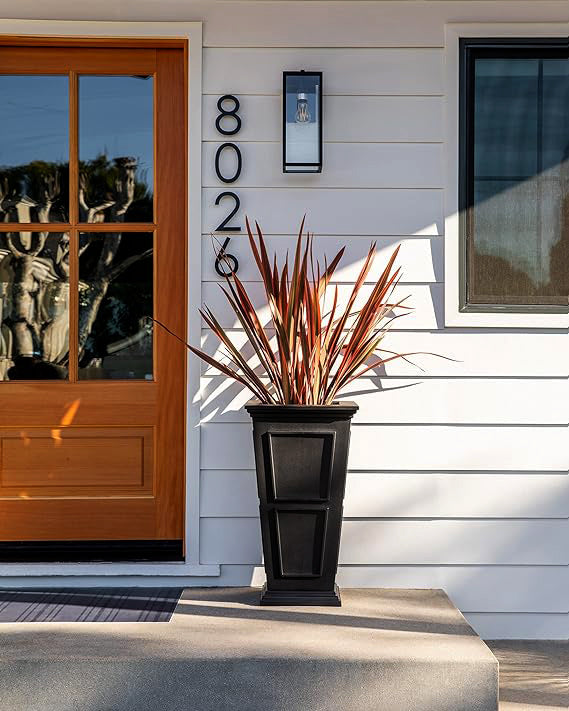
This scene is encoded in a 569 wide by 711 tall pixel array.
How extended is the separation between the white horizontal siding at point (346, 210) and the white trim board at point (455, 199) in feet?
0.19

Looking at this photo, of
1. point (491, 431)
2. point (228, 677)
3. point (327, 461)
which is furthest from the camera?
point (491, 431)

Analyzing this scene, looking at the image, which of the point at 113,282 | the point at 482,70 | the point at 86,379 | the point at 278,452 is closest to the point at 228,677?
the point at 278,452

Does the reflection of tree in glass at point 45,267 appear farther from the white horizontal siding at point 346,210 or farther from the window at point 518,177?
the window at point 518,177

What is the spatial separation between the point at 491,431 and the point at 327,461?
0.79 m

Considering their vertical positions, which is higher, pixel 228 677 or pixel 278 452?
pixel 278 452

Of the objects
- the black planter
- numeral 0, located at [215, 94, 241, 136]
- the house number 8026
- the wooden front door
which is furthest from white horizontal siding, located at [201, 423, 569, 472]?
numeral 0, located at [215, 94, 241, 136]

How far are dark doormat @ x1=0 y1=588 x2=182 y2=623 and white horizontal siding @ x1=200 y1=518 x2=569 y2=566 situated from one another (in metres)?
0.27

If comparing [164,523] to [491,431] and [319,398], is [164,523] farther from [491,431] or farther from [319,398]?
[491,431]

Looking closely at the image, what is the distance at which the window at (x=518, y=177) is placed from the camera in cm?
347

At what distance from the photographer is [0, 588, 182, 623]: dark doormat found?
298cm

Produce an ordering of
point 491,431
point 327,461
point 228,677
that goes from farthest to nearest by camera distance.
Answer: point 491,431, point 327,461, point 228,677

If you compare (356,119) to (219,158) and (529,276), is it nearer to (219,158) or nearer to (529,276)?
(219,158)

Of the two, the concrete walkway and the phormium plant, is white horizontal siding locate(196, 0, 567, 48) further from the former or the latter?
the concrete walkway

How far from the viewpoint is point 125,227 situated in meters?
3.52
